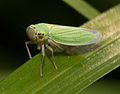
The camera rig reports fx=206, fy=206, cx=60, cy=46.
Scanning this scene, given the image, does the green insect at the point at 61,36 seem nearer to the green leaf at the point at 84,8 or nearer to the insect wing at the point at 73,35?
the insect wing at the point at 73,35

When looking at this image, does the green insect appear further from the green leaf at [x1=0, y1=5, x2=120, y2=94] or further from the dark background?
the dark background

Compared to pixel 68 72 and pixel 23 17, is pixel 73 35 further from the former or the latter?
pixel 23 17

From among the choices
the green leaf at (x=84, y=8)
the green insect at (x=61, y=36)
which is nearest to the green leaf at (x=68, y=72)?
the green insect at (x=61, y=36)

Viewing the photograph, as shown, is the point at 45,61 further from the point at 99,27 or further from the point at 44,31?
the point at 99,27

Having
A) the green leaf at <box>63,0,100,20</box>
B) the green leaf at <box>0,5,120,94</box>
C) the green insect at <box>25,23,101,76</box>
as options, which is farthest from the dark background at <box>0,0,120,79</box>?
the green leaf at <box>0,5,120,94</box>

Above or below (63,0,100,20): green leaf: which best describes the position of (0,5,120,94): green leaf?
below
